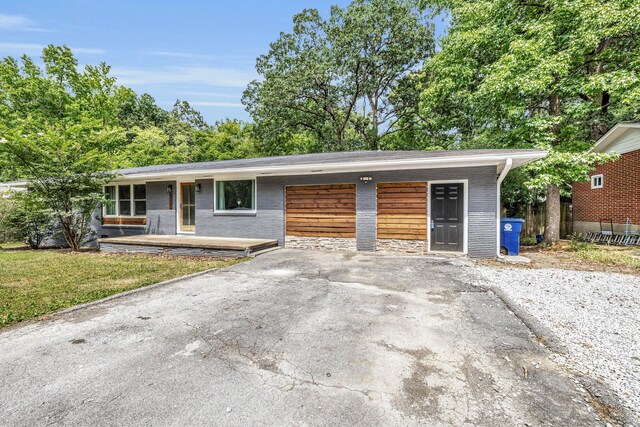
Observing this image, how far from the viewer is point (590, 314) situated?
12.1 ft

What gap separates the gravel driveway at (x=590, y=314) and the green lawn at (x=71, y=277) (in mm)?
5834

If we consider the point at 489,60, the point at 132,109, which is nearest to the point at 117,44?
the point at 489,60

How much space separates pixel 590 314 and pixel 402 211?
15.0ft

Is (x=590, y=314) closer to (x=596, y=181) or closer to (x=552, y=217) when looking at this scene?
(x=552, y=217)

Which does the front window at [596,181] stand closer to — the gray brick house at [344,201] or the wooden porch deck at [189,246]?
the gray brick house at [344,201]

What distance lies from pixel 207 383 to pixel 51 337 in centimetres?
212

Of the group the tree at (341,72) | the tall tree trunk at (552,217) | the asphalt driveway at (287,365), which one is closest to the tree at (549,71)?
the tall tree trunk at (552,217)

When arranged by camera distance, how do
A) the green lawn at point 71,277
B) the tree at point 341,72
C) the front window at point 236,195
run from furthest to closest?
the tree at point 341,72 < the front window at point 236,195 < the green lawn at point 71,277

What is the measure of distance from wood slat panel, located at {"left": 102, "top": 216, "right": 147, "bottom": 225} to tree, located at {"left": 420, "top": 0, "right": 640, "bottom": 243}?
12.9 m

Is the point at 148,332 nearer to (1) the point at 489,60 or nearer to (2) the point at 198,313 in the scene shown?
(2) the point at 198,313

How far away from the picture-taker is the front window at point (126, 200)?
1098 cm

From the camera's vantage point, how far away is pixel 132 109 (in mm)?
31031

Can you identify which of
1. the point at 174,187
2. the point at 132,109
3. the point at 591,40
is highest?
the point at 132,109

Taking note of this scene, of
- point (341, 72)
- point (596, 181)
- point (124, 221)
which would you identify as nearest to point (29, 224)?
point (124, 221)
